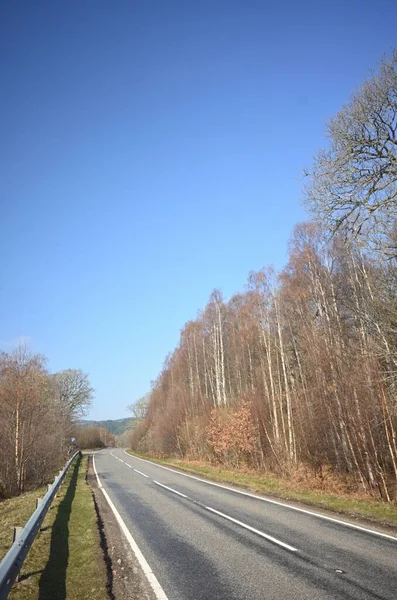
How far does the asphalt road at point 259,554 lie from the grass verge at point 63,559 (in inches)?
37.3

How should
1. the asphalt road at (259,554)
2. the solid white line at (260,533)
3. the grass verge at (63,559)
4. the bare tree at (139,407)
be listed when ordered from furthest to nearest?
the bare tree at (139,407), the solid white line at (260,533), the grass verge at (63,559), the asphalt road at (259,554)

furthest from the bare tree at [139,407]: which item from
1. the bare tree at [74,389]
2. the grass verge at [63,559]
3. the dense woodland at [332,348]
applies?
the grass verge at [63,559]

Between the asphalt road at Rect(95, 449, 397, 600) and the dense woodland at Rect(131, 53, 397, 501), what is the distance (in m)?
4.47

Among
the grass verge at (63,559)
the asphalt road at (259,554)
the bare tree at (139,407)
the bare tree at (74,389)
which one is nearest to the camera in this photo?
the asphalt road at (259,554)

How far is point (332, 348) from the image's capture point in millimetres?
15008

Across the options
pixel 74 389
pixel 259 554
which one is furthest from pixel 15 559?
pixel 74 389

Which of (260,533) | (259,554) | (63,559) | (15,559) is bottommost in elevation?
(260,533)

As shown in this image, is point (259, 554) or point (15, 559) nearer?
point (15, 559)

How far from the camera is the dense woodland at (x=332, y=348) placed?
9102 millimetres

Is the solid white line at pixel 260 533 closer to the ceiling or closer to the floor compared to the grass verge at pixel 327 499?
closer to the ceiling

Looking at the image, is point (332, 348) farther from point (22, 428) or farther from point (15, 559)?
point (22, 428)

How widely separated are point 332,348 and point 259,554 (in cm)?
992

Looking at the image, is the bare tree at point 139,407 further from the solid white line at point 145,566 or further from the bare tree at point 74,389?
the solid white line at point 145,566

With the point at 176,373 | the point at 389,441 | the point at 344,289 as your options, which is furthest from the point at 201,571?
the point at 176,373
